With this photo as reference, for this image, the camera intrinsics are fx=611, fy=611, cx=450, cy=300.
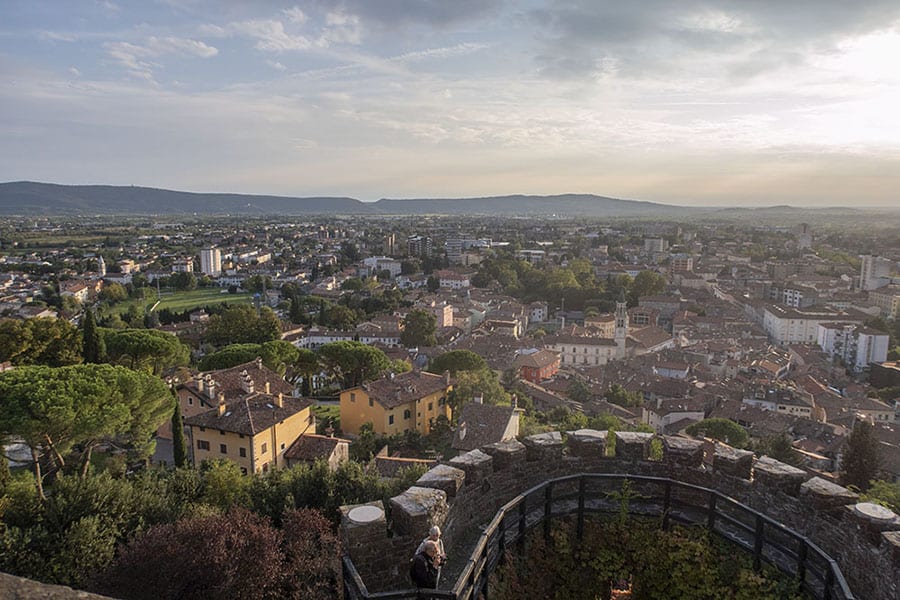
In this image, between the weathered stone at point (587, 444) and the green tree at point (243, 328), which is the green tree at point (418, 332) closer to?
the green tree at point (243, 328)

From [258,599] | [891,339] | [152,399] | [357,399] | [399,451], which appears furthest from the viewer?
[891,339]

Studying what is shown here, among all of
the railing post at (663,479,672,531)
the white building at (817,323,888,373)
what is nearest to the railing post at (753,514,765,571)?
the railing post at (663,479,672,531)

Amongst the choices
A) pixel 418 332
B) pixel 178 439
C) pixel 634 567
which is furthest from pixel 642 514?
pixel 418 332

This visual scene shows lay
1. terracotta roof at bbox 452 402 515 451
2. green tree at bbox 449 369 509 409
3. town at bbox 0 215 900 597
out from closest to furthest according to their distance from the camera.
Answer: town at bbox 0 215 900 597 → terracotta roof at bbox 452 402 515 451 → green tree at bbox 449 369 509 409

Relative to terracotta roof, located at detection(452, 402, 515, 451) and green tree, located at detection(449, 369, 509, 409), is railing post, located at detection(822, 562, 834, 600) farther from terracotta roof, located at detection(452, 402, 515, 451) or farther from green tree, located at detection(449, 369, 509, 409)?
green tree, located at detection(449, 369, 509, 409)

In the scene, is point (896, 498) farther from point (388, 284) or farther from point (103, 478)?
point (388, 284)

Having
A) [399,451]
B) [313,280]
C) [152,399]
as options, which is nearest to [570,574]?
[152,399]
